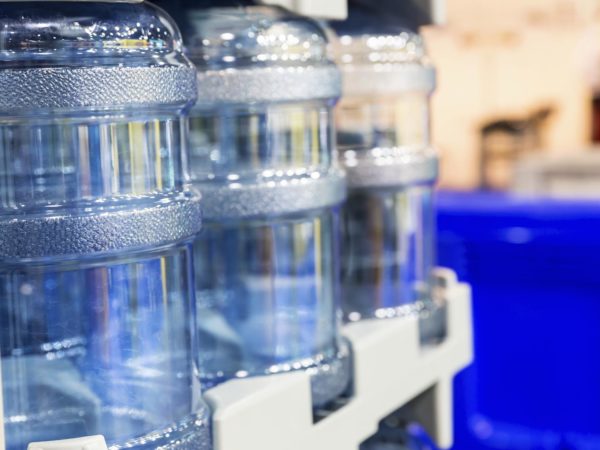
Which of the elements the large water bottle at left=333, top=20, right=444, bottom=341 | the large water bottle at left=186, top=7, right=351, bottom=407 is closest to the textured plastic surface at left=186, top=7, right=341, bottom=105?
the large water bottle at left=186, top=7, right=351, bottom=407

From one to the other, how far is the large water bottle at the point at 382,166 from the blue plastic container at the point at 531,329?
0.84 m

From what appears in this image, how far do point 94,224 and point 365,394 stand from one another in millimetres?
418

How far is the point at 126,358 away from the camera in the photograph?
0.68 meters

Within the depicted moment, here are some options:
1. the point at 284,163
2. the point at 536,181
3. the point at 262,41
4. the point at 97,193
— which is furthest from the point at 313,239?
the point at 536,181

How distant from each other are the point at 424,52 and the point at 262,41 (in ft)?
1.18

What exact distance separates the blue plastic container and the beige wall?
915 cm

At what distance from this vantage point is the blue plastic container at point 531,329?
1.88 meters

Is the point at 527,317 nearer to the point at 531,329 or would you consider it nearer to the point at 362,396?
the point at 531,329

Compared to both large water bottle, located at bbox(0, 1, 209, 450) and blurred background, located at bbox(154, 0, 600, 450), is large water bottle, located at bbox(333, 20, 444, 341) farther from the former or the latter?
blurred background, located at bbox(154, 0, 600, 450)

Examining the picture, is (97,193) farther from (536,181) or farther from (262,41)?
(536,181)

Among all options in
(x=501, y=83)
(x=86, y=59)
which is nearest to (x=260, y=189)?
(x=86, y=59)

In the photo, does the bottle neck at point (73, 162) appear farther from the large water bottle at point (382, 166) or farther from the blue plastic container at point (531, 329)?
the blue plastic container at point (531, 329)

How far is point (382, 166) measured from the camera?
1067 mm

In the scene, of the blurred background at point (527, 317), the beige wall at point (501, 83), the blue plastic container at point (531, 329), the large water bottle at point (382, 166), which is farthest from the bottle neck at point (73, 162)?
the beige wall at point (501, 83)
